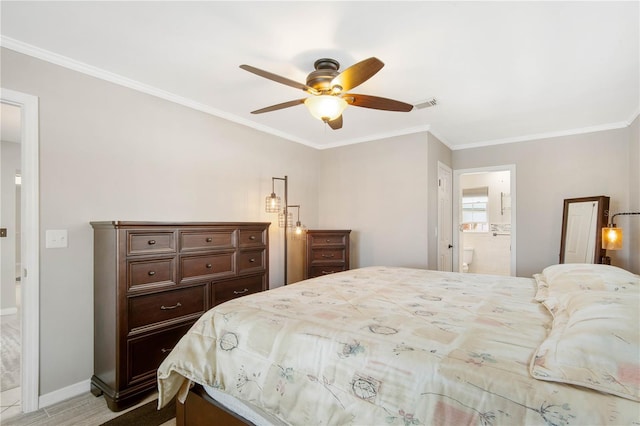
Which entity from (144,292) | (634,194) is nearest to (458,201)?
(634,194)

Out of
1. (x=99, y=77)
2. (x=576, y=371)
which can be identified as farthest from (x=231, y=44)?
(x=576, y=371)

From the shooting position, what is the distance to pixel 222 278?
8.89ft

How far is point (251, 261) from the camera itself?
298 cm

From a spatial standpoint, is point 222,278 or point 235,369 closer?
point 235,369

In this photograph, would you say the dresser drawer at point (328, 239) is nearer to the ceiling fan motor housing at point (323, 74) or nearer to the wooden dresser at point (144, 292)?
the wooden dresser at point (144, 292)

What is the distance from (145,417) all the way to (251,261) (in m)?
1.38

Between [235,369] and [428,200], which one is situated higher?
[428,200]

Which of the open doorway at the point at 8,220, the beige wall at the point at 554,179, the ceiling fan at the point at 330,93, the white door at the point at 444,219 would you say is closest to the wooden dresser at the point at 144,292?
the ceiling fan at the point at 330,93

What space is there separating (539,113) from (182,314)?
12.9ft

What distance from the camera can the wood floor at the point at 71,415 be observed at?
1.95 m

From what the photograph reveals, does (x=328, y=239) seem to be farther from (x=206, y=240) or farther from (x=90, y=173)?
(x=90, y=173)

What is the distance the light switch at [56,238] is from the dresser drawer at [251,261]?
1.28 metres

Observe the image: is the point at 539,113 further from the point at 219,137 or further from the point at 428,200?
the point at 219,137

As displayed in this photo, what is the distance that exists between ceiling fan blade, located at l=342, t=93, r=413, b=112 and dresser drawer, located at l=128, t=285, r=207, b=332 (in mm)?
1878
